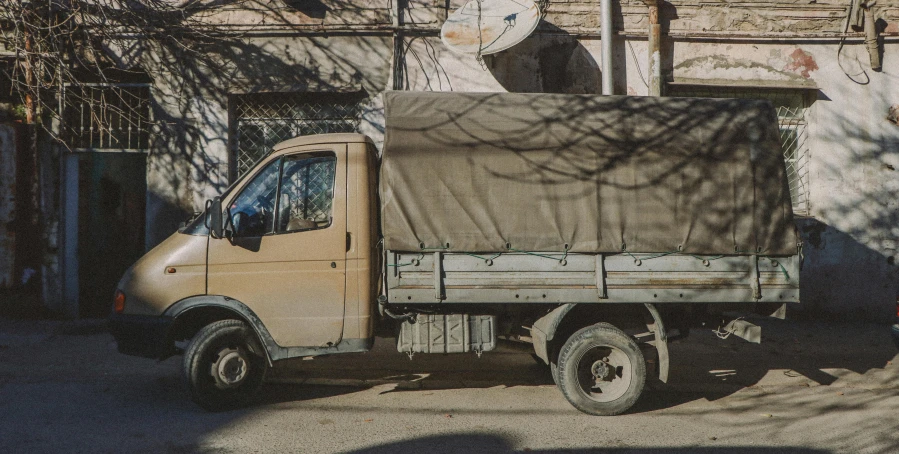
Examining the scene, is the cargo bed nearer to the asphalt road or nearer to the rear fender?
the rear fender

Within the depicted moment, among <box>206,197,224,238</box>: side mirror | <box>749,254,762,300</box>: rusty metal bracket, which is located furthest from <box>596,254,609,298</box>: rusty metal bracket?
<box>206,197,224,238</box>: side mirror

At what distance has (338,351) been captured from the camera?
5.96m

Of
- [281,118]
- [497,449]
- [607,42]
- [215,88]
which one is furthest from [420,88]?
[497,449]

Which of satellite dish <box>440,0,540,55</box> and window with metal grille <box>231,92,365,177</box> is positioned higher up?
satellite dish <box>440,0,540,55</box>

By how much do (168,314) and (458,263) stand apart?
2.40 metres

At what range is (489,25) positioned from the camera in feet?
30.8

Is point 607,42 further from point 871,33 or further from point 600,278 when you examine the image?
point 600,278

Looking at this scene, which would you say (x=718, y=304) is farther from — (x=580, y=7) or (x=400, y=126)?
(x=580, y=7)

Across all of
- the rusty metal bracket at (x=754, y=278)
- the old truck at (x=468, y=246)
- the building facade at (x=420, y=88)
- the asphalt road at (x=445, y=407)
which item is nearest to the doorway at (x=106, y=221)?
the building facade at (x=420, y=88)

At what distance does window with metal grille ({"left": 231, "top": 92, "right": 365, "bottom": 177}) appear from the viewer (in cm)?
1043

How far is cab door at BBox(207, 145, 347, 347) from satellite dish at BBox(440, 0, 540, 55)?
3960 millimetres

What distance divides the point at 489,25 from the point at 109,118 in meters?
5.63

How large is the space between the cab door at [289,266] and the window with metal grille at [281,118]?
460 centimetres

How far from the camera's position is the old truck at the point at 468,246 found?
19.3 ft
